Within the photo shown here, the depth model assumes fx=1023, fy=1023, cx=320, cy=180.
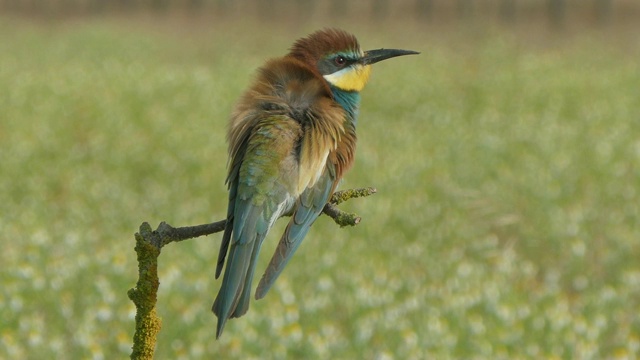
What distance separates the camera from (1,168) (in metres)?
8.77

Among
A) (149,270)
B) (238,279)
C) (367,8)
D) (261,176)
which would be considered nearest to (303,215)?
(261,176)

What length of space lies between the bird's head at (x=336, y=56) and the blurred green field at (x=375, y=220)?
226 centimetres

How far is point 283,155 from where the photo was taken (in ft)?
7.26

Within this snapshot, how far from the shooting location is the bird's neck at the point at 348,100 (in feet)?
8.25

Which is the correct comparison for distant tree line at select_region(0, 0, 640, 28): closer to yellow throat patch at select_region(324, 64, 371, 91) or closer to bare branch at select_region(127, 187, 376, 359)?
yellow throat patch at select_region(324, 64, 371, 91)

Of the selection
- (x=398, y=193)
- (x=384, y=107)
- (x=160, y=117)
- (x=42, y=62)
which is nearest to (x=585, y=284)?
(x=398, y=193)

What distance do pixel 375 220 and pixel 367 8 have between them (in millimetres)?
20607

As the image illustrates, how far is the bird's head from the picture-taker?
2484mm

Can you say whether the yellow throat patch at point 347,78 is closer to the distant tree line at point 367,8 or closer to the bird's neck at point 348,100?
the bird's neck at point 348,100

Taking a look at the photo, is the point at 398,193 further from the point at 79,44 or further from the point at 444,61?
the point at 79,44

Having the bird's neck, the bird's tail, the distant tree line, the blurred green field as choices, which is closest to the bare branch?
the bird's tail

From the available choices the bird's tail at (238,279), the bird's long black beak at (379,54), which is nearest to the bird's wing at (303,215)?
the bird's tail at (238,279)

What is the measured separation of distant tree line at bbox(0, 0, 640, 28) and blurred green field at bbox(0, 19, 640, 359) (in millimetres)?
9234

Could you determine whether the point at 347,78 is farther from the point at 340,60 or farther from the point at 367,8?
the point at 367,8
